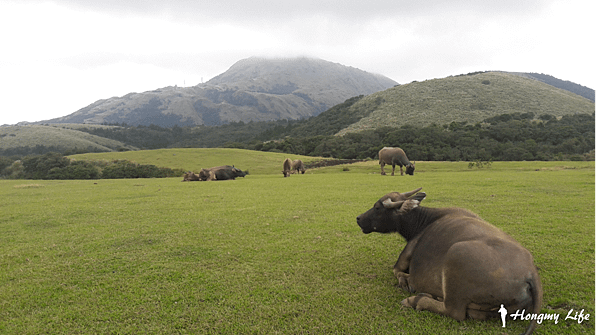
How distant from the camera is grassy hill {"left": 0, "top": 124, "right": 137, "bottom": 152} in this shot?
13350 cm

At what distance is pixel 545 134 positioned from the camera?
200 feet

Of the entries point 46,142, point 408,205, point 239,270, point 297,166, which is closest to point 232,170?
point 297,166

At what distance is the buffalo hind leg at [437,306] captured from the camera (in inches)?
161

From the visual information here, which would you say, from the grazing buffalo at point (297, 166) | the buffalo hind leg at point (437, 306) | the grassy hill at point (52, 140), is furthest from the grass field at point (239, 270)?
the grassy hill at point (52, 140)

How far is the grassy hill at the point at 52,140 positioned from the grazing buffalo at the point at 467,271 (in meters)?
145

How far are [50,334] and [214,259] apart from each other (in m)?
2.93

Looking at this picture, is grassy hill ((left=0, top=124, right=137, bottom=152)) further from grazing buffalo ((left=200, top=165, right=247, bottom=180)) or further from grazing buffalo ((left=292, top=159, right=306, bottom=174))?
grazing buffalo ((left=200, top=165, right=247, bottom=180))

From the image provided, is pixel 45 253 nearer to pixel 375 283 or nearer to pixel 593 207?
pixel 375 283

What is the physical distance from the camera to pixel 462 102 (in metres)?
99.2

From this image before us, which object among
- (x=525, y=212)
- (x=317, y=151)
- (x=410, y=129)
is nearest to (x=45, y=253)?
(x=525, y=212)

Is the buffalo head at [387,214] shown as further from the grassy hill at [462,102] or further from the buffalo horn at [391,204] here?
the grassy hill at [462,102]

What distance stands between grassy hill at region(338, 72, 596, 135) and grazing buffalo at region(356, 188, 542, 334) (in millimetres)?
88558

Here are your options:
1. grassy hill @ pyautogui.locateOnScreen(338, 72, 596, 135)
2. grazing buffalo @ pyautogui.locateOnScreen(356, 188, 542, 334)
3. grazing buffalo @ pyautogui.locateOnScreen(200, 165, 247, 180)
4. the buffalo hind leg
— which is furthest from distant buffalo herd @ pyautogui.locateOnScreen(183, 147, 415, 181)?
grassy hill @ pyautogui.locateOnScreen(338, 72, 596, 135)

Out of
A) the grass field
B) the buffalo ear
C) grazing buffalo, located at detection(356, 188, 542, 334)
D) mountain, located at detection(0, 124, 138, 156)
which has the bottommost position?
the grass field
